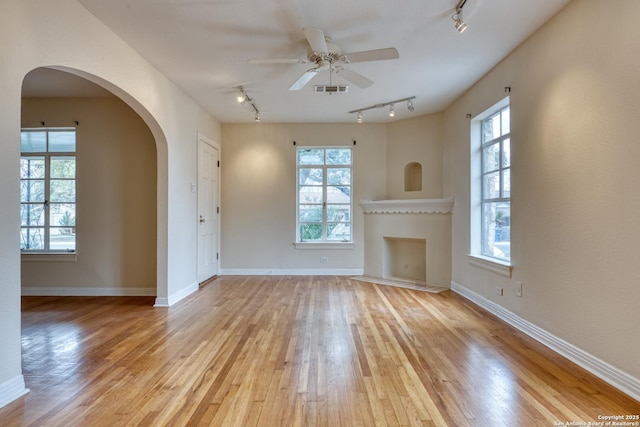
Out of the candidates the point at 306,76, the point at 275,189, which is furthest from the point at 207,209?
the point at 306,76

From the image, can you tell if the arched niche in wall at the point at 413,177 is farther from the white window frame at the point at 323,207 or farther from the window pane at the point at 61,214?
the window pane at the point at 61,214

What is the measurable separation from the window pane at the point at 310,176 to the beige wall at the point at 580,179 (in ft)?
10.6

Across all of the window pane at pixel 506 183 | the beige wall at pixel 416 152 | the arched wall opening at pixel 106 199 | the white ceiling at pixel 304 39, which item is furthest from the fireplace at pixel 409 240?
the arched wall opening at pixel 106 199

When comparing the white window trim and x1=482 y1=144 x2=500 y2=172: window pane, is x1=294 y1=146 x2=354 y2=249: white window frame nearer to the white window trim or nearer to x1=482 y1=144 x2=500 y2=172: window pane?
x1=482 y1=144 x2=500 y2=172: window pane

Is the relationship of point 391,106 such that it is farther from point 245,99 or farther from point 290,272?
point 290,272

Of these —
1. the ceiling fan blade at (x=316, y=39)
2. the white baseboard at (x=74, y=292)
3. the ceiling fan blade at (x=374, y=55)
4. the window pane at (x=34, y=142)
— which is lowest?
the white baseboard at (x=74, y=292)

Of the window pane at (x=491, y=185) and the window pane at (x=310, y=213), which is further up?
the window pane at (x=491, y=185)

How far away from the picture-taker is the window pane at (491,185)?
Result: 380 cm

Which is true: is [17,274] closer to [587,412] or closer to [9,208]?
[9,208]

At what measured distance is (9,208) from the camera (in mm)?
1935

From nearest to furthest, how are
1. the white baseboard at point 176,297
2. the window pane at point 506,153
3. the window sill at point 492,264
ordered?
the window sill at point 492,264 < the window pane at point 506,153 < the white baseboard at point 176,297

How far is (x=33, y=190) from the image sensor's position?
4535mm

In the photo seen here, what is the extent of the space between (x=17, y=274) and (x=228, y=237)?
3.97m

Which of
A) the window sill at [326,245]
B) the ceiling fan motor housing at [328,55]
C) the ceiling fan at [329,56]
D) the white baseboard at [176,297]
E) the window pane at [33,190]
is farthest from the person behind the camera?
the window sill at [326,245]
